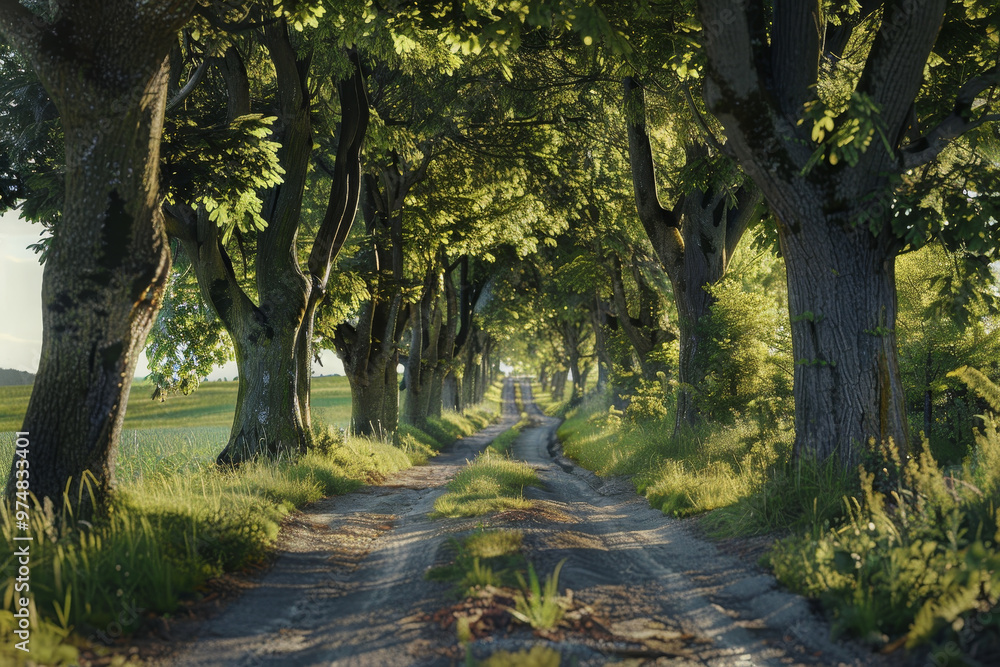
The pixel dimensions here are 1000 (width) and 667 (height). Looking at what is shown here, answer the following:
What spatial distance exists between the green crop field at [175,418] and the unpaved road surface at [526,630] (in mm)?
4707

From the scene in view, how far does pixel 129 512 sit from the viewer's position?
6293 mm

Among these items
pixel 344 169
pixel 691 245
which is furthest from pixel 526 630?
pixel 344 169

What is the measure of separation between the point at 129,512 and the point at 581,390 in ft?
143

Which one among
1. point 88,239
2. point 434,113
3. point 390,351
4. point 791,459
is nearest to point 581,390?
point 390,351

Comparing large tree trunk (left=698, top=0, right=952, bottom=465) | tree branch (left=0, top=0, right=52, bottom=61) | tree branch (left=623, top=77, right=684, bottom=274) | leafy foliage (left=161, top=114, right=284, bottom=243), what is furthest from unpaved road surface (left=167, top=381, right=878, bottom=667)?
tree branch (left=623, top=77, right=684, bottom=274)

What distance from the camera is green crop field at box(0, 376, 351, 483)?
488 inches

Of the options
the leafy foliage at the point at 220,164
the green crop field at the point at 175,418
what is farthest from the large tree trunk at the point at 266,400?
the leafy foliage at the point at 220,164

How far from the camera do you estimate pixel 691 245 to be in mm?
14180

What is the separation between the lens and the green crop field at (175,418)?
12.4 metres

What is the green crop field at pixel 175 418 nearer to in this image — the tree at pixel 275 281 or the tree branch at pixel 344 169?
the tree at pixel 275 281

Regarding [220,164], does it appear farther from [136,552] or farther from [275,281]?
[136,552]

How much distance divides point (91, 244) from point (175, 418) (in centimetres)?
4053

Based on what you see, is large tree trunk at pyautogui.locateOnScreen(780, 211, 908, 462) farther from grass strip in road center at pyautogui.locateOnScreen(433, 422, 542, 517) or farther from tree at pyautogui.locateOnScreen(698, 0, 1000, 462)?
grass strip in road center at pyautogui.locateOnScreen(433, 422, 542, 517)

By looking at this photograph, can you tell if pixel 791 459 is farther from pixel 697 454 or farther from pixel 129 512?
pixel 129 512
